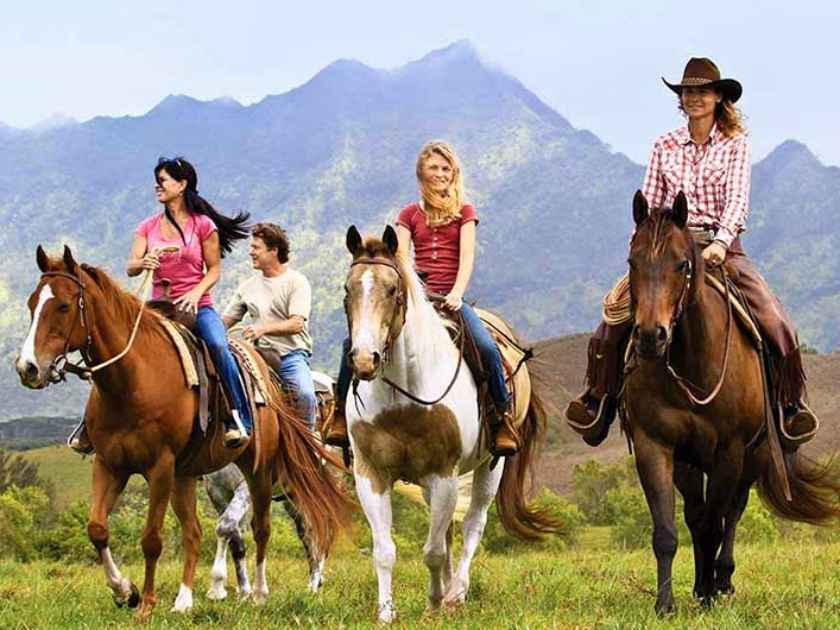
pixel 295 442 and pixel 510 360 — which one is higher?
pixel 510 360

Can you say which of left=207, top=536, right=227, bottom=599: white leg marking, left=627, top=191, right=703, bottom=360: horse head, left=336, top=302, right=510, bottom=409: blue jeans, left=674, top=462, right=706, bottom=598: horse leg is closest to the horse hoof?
left=207, top=536, right=227, bottom=599: white leg marking

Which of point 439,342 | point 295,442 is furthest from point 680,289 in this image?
point 295,442

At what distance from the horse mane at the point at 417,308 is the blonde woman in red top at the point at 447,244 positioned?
1.22ft

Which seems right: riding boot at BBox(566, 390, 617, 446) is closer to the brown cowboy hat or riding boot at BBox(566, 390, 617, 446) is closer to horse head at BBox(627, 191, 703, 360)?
horse head at BBox(627, 191, 703, 360)

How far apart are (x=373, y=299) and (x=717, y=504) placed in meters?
2.88

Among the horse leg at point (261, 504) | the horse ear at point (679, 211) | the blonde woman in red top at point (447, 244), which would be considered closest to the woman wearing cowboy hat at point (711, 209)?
the blonde woman in red top at point (447, 244)

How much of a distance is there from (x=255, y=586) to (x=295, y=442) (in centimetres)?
137

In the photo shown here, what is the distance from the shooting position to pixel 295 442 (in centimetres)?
1108

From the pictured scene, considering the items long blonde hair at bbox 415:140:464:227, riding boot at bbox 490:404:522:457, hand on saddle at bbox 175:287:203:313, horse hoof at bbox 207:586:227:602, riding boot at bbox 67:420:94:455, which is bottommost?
horse hoof at bbox 207:586:227:602

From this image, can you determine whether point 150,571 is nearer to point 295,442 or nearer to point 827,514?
point 295,442

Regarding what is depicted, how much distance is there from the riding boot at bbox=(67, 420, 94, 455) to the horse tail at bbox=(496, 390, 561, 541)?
3423 mm

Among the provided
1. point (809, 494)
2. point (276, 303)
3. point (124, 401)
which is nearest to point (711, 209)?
point (809, 494)

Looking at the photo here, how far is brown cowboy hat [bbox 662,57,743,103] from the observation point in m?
8.44

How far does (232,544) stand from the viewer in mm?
11039
